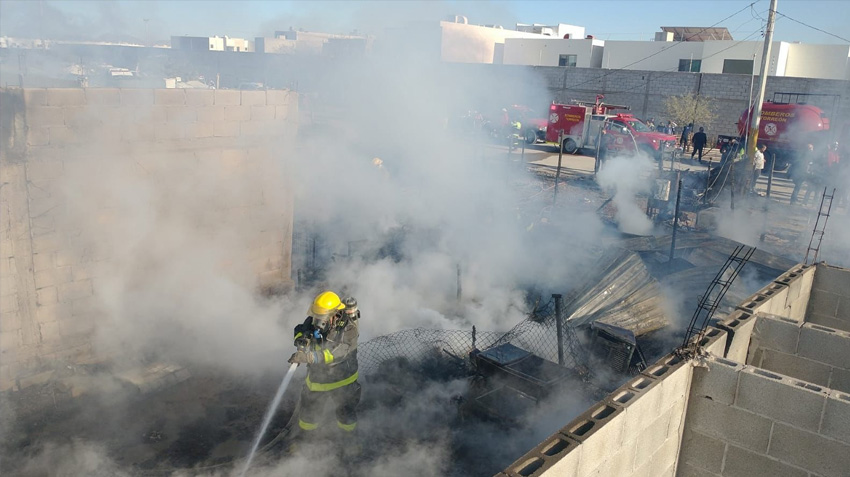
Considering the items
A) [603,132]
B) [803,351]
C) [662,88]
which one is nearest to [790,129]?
[603,132]

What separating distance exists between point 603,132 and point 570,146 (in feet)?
4.43

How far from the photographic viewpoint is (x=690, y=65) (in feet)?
93.8

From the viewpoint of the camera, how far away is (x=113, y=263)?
5637 millimetres

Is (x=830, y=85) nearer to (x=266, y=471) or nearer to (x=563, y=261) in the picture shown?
(x=563, y=261)

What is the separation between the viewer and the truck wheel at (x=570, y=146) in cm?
1919

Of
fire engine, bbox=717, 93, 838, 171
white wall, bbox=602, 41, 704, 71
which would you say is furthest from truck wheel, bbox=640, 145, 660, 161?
white wall, bbox=602, 41, 704, 71

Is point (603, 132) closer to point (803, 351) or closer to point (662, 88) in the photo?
point (662, 88)

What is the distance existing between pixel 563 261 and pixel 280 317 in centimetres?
360

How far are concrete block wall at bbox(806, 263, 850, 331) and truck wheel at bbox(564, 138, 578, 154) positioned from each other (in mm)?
14168

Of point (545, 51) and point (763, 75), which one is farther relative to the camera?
point (545, 51)

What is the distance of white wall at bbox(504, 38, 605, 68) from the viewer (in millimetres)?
32031

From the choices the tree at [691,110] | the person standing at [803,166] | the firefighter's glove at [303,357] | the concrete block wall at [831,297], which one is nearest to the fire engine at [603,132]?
the person standing at [803,166]

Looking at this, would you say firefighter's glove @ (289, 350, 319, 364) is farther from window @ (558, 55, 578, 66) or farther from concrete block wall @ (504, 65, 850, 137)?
window @ (558, 55, 578, 66)

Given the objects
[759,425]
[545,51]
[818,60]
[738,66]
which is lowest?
[759,425]
